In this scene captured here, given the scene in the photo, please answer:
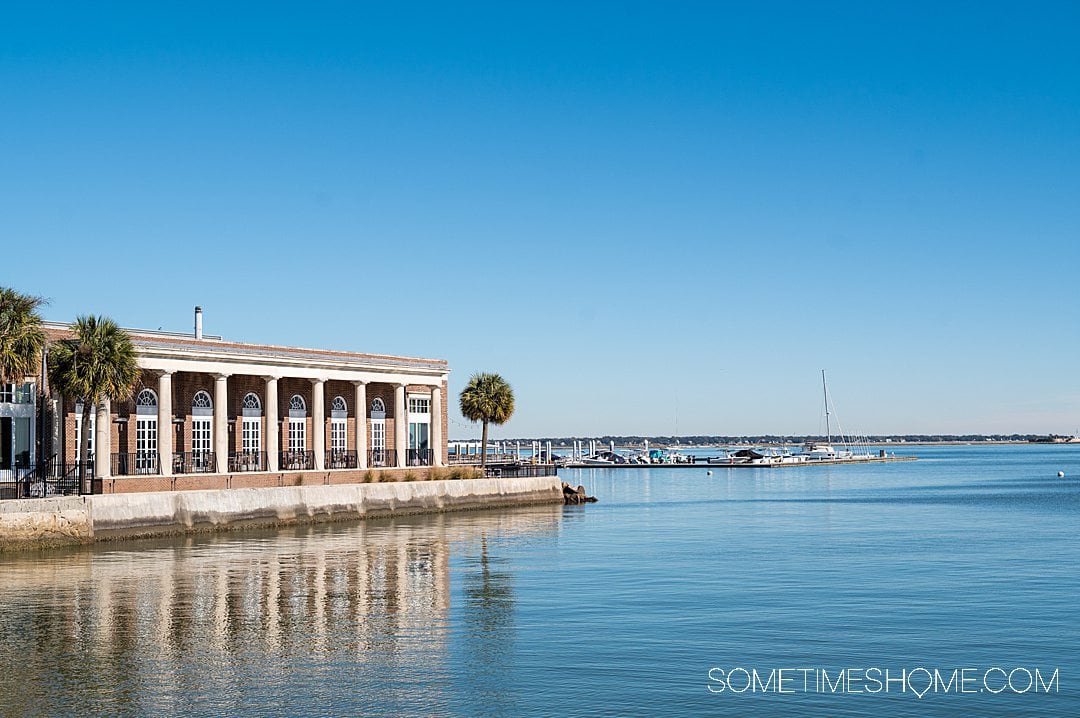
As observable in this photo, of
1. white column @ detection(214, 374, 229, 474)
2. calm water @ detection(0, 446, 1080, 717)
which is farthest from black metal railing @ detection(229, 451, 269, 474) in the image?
calm water @ detection(0, 446, 1080, 717)

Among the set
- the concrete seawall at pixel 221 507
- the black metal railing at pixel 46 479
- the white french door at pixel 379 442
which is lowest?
the concrete seawall at pixel 221 507

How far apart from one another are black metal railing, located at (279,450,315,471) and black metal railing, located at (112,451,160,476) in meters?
8.00

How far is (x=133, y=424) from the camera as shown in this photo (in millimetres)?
52812

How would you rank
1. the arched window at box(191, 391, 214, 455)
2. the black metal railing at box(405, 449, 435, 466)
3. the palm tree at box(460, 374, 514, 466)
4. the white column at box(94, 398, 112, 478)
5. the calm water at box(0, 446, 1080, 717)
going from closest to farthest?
the calm water at box(0, 446, 1080, 717), the white column at box(94, 398, 112, 478), the arched window at box(191, 391, 214, 455), the black metal railing at box(405, 449, 435, 466), the palm tree at box(460, 374, 514, 466)

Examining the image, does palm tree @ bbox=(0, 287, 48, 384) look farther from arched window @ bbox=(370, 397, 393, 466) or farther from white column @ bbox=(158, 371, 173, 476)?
arched window @ bbox=(370, 397, 393, 466)

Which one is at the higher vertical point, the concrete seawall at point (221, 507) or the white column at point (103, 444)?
the white column at point (103, 444)

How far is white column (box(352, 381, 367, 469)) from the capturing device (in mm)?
63656

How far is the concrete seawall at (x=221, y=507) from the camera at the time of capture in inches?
1640

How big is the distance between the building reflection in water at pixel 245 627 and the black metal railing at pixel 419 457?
960 inches

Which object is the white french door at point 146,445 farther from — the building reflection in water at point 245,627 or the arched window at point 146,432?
the building reflection in water at point 245,627

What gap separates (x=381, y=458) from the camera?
65.9 m

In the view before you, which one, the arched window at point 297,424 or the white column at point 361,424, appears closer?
the arched window at point 297,424

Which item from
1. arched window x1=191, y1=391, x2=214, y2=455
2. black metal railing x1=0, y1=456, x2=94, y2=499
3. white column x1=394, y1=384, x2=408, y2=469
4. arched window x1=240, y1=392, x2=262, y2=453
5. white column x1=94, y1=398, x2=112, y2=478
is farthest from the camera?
white column x1=394, y1=384, x2=408, y2=469

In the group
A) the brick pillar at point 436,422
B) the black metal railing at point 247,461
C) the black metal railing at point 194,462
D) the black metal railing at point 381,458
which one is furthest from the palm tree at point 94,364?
the brick pillar at point 436,422
